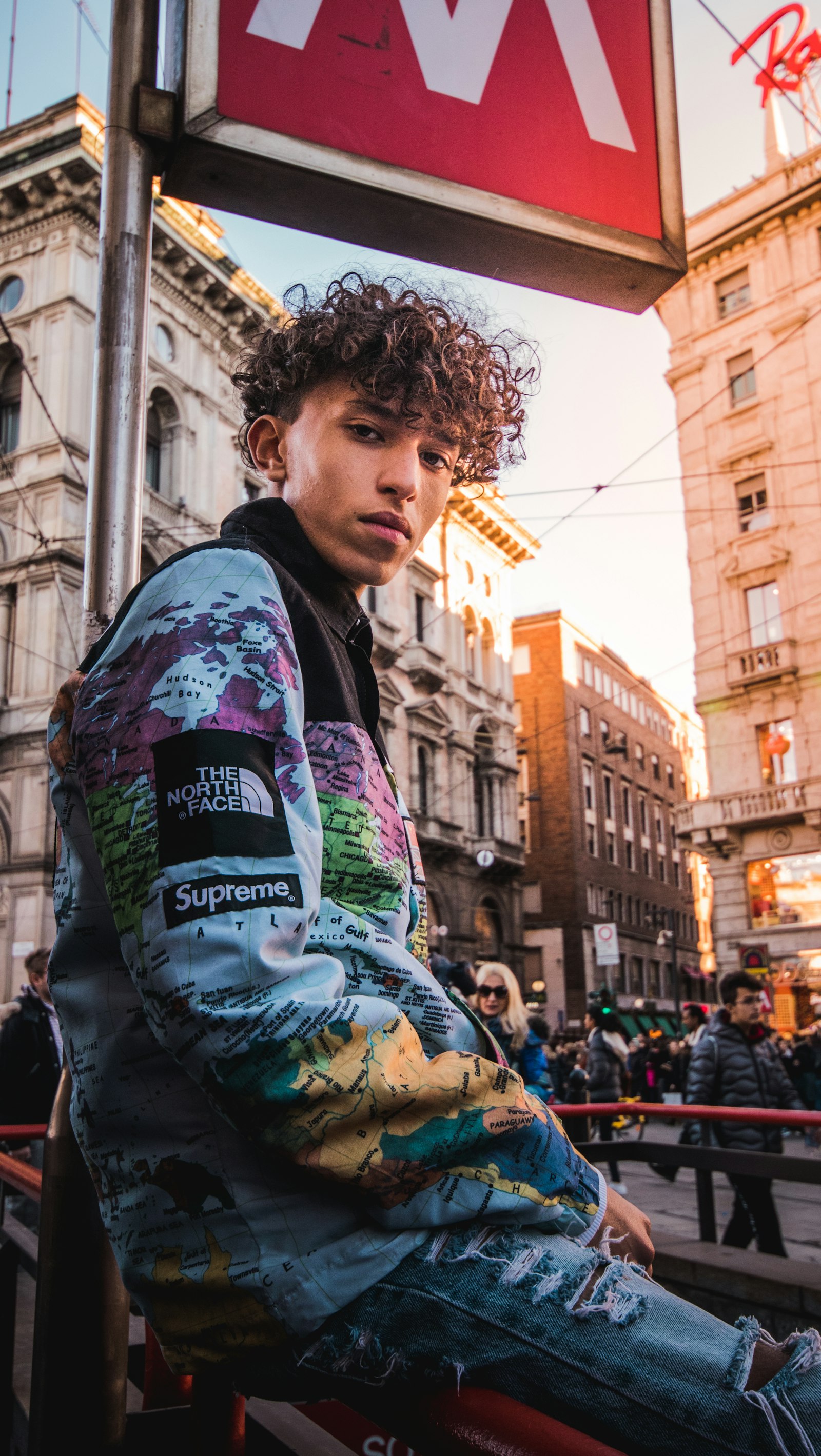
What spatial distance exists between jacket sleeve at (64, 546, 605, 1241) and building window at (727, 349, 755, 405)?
27.5 m

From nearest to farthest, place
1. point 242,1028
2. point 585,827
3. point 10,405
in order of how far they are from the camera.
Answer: point 242,1028 < point 10,405 < point 585,827

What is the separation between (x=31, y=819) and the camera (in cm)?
1731

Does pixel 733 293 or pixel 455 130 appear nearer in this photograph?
pixel 455 130

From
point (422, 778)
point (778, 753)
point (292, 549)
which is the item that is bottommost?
point (292, 549)

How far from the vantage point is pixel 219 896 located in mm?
725

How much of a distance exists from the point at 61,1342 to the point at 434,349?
1402 millimetres

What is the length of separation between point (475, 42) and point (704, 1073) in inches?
243

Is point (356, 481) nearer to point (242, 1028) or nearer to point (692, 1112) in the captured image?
point (242, 1028)

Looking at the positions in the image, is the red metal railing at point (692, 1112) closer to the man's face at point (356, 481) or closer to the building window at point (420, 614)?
the man's face at point (356, 481)

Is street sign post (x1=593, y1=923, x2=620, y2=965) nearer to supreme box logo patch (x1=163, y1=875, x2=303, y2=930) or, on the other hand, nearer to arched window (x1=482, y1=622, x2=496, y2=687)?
arched window (x1=482, y1=622, x2=496, y2=687)

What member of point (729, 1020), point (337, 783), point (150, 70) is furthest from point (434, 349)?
point (729, 1020)

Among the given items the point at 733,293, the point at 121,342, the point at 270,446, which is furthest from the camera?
the point at 733,293

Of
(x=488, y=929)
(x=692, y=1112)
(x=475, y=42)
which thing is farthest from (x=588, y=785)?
(x=475, y=42)

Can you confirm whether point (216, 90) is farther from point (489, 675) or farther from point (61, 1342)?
point (489, 675)
